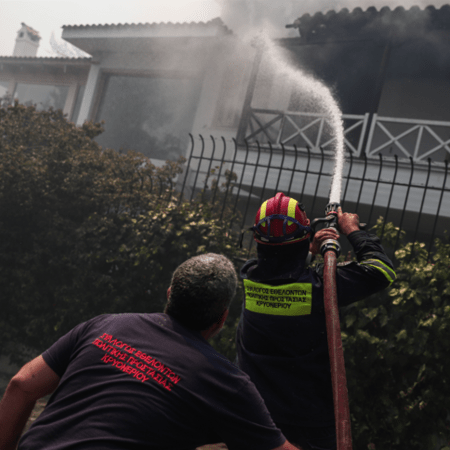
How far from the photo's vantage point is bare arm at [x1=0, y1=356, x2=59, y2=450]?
1593 millimetres

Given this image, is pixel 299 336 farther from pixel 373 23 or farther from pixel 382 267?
pixel 373 23

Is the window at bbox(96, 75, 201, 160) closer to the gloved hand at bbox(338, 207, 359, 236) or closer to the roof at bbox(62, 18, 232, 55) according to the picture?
the roof at bbox(62, 18, 232, 55)

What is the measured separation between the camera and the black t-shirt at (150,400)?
4.26 feet

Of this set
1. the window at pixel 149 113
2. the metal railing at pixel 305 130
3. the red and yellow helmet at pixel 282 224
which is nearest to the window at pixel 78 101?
the window at pixel 149 113

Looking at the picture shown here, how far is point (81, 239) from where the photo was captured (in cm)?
562

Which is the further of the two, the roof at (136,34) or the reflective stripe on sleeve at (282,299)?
the roof at (136,34)

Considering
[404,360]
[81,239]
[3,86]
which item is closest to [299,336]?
[404,360]

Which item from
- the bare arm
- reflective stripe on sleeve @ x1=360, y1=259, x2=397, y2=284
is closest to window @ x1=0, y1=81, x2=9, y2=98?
the bare arm

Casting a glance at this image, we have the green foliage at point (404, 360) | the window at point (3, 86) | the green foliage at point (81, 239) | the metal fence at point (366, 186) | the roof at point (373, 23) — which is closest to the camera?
the green foliage at point (404, 360)

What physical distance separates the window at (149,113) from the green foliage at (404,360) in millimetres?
9218

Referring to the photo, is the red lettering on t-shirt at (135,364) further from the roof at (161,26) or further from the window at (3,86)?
the window at (3,86)

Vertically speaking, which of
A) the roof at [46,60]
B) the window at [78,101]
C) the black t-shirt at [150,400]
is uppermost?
the roof at [46,60]

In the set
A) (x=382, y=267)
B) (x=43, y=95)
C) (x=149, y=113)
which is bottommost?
(x=382, y=267)

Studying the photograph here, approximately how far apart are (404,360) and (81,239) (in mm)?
4026
